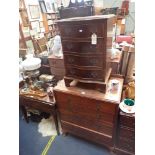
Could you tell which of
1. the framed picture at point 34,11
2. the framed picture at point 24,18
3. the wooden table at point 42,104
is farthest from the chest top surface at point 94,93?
the framed picture at point 34,11

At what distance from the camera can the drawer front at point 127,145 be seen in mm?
1426

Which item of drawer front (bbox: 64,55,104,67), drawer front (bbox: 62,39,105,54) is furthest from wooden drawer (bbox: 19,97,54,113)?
drawer front (bbox: 62,39,105,54)

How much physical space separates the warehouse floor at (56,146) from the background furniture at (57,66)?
2.89 feet

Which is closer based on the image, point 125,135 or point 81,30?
point 81,30

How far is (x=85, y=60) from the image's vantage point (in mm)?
1229

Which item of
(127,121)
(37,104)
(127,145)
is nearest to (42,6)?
(37,104)

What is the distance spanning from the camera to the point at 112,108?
50.6 inches

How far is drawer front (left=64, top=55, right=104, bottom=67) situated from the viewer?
119 cm

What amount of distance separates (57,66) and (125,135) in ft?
4.12

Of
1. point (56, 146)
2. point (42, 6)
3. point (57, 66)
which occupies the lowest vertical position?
point (56, 146)

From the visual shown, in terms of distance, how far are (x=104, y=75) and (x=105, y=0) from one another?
12.7ft

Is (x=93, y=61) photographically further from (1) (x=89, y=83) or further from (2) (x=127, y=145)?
(2) (x=127, y=145)

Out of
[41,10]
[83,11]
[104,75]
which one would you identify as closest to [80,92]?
[104,75]

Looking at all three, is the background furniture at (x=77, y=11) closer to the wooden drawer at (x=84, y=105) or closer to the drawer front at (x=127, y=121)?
the wooden drawer at (x=84, y=105)
